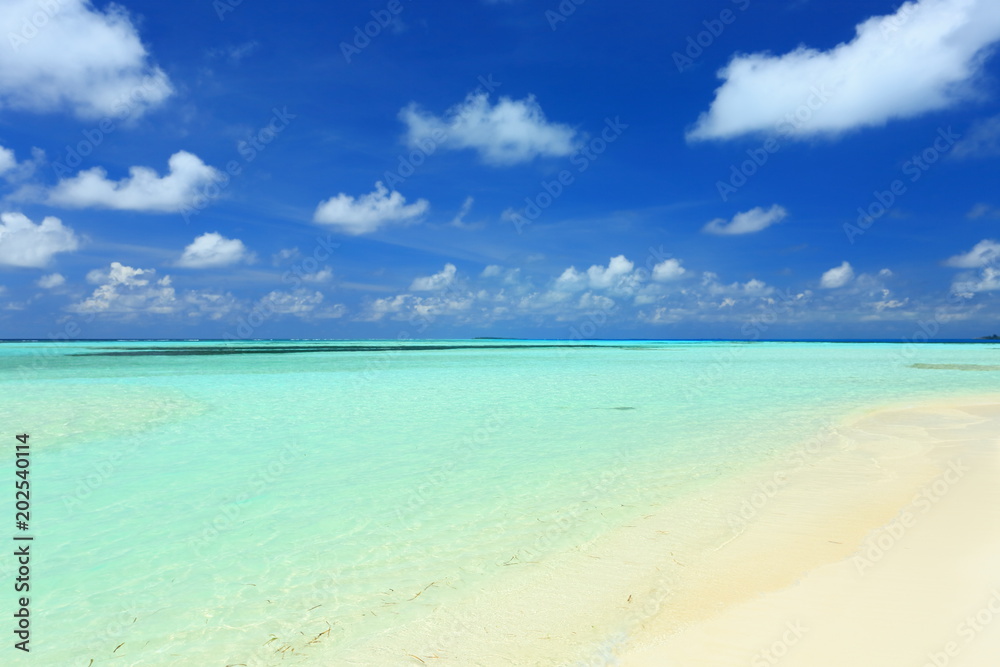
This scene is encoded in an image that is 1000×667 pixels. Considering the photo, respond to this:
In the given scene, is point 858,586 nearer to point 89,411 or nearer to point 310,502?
point 310,502

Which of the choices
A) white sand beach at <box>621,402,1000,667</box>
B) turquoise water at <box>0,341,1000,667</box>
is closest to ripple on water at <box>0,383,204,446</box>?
turquoise water at <box>0,341,1000,667</box>

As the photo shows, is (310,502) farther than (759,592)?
Yes

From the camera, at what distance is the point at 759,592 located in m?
4.37

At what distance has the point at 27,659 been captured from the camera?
3732 millimetres

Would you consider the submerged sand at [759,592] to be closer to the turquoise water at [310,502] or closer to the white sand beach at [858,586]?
the white sand beach at [858,586]

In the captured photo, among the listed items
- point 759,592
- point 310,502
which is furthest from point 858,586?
point 310,502

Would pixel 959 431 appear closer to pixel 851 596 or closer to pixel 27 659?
pixel 851 596

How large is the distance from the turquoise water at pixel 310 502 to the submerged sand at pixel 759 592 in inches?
15.2

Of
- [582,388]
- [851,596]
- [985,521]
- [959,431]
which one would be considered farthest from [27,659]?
[582,388]

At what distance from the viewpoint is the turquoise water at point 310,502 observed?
13.6 feet

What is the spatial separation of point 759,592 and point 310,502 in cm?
534

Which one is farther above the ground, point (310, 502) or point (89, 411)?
point (89, 411)

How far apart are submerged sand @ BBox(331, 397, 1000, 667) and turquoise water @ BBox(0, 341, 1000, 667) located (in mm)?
387

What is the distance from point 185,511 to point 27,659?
116 inches
